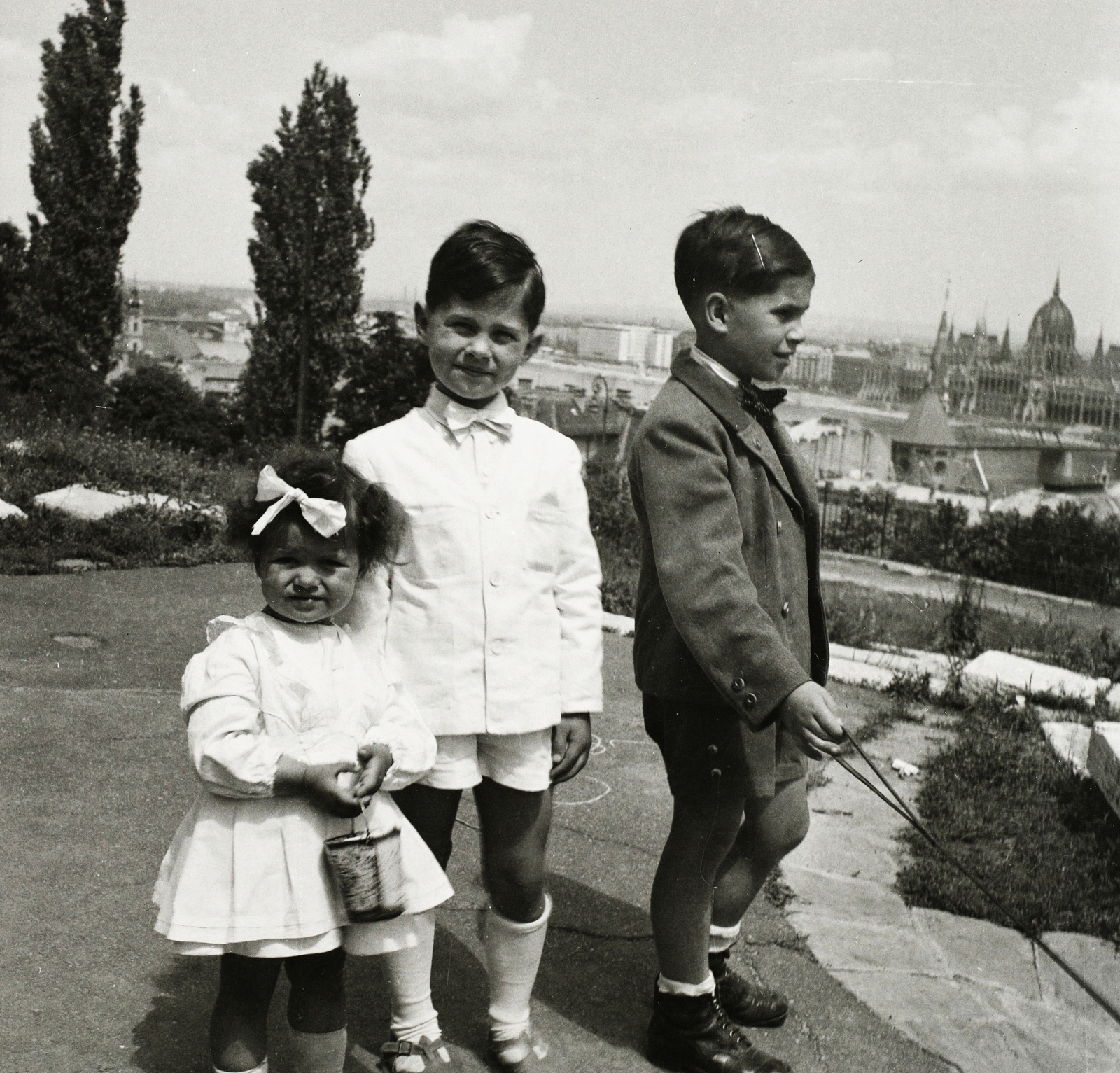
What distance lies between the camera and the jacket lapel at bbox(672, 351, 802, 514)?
2.17 m

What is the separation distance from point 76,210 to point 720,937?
1065 inches

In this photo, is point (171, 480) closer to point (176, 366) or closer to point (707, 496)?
point (707, 496)

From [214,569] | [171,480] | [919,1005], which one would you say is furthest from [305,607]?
[171,480]

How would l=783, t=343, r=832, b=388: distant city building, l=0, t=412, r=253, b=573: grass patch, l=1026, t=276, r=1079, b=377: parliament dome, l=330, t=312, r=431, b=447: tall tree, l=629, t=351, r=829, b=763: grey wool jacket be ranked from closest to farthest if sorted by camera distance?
l=629, t=351, r=829, b=763: grey wool jacket → l=0, t=412, r=253, b=573: grass patch → l=330, t=312, r=431, b=447: tall tree → l=783, t=343, r=832, b=388: distant city building → l=1026, t=276, r=1079, b=377: parliament dome

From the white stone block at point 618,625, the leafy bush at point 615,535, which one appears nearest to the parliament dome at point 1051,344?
the leafy bush at point 615,535

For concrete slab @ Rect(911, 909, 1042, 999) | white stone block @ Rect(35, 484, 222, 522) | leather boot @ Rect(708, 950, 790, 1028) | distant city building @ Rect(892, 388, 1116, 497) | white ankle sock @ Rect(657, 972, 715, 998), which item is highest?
white stone block @ Rect(35, 484, 222, 522)

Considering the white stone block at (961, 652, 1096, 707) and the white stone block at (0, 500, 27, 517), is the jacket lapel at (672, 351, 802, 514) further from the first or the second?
the white stone block at (0, 500, 27, 517)

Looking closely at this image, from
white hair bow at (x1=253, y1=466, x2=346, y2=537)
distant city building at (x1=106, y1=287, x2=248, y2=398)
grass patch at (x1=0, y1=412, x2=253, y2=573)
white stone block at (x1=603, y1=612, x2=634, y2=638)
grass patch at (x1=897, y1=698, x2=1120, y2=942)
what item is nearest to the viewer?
white hair bow at (x1=253, y1=466, x2=346, y2=537)

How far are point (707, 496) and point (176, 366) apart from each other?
141 feet

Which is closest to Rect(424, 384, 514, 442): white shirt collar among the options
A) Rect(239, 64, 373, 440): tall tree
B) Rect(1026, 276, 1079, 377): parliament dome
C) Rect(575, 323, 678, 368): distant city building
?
Rect(239, 64, 373, 440): tall tree

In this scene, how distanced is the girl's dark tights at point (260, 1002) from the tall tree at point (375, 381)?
27.9m

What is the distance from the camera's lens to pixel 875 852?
354 cm

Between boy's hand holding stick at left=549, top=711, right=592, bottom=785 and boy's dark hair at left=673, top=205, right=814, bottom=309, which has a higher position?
boy's dark hair at left=673, top=205, right=814, bottom=309

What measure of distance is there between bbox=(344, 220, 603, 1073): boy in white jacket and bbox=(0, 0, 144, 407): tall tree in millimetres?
24797
